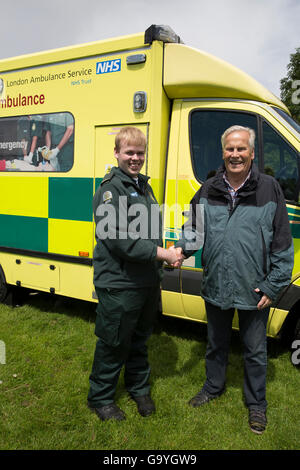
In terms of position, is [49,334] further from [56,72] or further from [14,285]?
[56,72]

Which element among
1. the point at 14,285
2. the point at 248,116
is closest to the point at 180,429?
the point at 248,116

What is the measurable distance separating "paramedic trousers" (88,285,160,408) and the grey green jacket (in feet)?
1.58

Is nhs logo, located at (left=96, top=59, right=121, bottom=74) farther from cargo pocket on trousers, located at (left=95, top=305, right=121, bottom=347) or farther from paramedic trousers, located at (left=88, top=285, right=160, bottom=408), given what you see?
cargo pocket on trousers, located at (left=95, top=305, right=121, bottom=347)

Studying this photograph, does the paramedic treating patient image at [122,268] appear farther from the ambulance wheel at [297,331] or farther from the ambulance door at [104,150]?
the ambulance wheel at [297,331]

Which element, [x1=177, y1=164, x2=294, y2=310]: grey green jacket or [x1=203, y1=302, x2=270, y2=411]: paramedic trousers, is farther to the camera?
[x1=203, y1=302, x2=270, y2=411]: paramedic trousers

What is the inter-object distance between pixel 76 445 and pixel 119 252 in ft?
4.20

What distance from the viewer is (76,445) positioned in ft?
7.77

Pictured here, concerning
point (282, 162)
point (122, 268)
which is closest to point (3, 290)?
point (122, 268)

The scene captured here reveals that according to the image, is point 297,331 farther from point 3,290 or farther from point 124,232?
point 3,290

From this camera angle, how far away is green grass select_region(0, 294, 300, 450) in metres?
2.43

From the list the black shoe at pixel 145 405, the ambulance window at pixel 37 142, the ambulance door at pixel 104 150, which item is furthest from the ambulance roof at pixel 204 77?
the black shoe at pixel 145 405

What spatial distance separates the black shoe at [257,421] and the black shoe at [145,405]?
27.4 inches

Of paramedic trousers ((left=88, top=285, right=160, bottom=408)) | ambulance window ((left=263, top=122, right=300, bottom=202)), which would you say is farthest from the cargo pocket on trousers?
ambulance window ((left=263, top=122, right=300, bottom=202))

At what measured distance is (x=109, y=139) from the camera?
356 cm
